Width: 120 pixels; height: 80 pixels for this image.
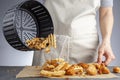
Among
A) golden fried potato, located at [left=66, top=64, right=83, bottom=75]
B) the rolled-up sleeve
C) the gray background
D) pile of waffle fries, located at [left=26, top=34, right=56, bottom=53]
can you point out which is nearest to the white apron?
the rolled-up sleeve

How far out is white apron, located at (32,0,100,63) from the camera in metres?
1.50

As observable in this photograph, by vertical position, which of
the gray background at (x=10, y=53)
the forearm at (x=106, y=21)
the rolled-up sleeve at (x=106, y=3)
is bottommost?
the gray background at (x=10, y=53)

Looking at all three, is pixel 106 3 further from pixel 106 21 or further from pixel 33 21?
pixel 33 21

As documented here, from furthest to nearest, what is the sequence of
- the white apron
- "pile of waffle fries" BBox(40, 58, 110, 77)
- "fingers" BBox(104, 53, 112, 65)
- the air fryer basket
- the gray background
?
1. the gray background
2. the white apron
3. "fingers" BBox(104, 53, 112, 65)
4. the air fryer basket
5. "pile of waffle fries" BBox(40, 58, 110, 77)

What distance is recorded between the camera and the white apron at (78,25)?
150 cm

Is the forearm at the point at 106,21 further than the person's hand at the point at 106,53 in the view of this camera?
Yes

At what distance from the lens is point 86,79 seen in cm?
101

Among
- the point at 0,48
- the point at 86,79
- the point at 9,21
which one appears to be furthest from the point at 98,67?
the point at 0,48

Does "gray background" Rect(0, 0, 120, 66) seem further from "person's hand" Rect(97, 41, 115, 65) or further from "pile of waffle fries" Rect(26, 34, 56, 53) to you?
"pile of waffle fries" Rect(26, 34, 56, 53)

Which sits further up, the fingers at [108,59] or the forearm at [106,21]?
the forearm at [106,21]

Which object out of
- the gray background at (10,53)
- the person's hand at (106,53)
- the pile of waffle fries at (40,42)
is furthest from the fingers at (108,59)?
the gray background at (10,53)

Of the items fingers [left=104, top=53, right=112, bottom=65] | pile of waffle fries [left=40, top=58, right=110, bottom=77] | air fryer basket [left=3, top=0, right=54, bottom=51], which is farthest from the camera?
fingers [left=104, top=53, right=112, bottom=65]

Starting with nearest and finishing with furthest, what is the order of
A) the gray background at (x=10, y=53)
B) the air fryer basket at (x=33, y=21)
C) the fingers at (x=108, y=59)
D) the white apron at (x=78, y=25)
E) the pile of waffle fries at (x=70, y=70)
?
the pile of waffle fries at (x=70, y=70) → the air fryer basket at (x=33, y=21) → the fingers at (x=108, y=59) → the white apron at (x=78, y=25) → the gray background at (x=10, y=53)

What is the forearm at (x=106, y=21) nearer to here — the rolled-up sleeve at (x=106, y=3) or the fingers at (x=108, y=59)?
the rolled-up sleeve at (x=106, y=3)
